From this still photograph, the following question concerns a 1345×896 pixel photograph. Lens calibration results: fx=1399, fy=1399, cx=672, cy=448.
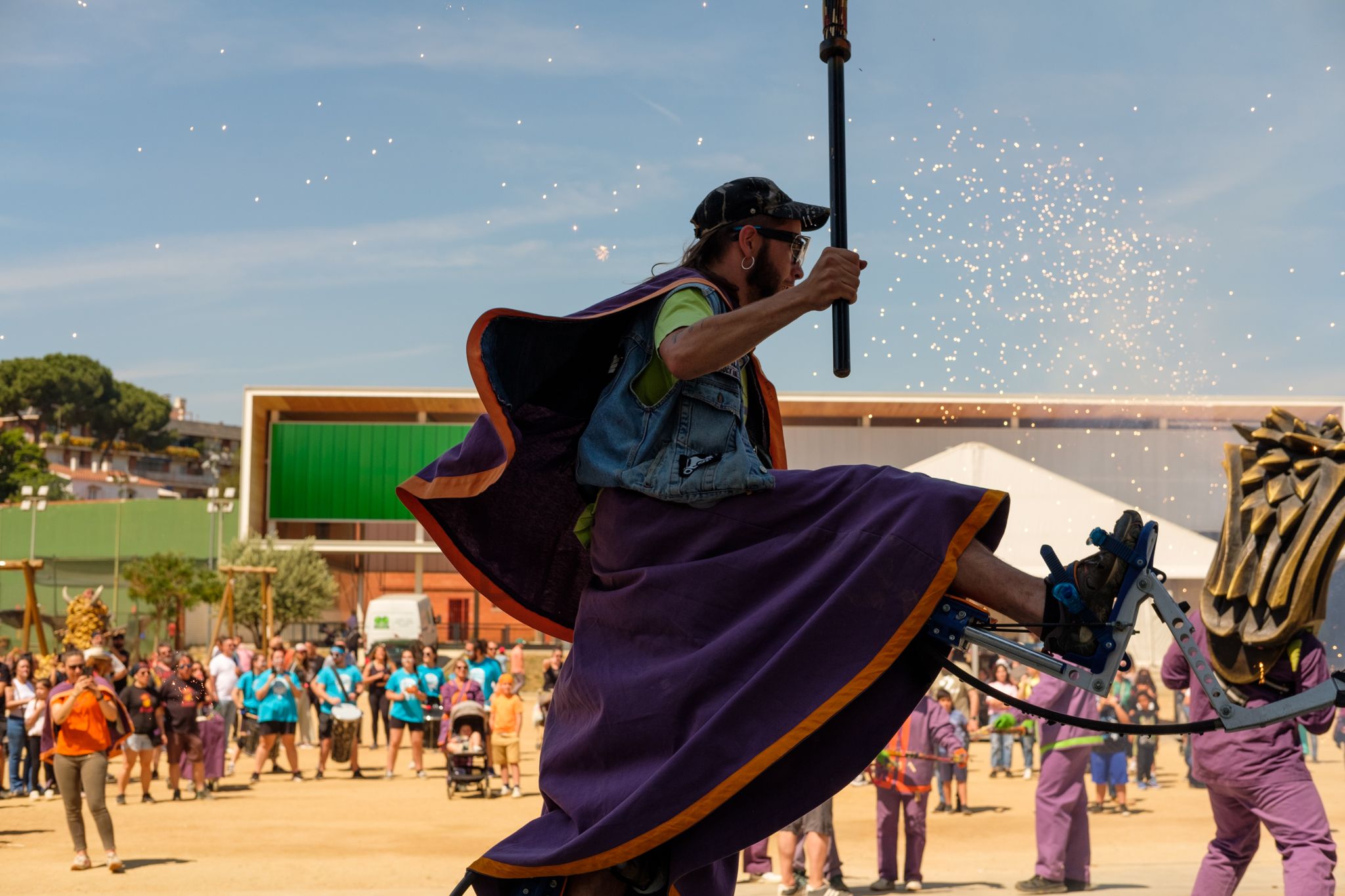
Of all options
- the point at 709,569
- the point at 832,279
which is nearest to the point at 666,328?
the point at 832,279

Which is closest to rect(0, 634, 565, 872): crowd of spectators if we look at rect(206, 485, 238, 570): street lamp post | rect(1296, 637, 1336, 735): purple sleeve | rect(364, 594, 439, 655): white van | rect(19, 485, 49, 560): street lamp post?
rect(1296, 637, 1336, 735): purple sleeve

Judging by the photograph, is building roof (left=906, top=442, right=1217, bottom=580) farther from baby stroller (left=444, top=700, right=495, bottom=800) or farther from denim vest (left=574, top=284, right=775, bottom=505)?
denim vest (left=574, top=284, right=775, bottom=505)

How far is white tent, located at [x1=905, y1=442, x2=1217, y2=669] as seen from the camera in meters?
24.7

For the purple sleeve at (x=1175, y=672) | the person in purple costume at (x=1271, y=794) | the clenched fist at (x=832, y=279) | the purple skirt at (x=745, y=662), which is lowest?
the person in purple costume at (x=1271, y=794)

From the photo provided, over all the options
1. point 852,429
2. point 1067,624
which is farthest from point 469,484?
point 852,429

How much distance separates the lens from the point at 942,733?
12.4m

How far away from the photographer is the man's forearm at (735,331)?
10.0 feet

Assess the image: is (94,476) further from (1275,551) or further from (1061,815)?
(1275,551)

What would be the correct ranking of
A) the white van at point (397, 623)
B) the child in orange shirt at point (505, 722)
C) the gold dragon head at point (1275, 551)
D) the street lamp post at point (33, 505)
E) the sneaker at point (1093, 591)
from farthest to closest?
the street lamp post at point (33, 505)
the white van at point (397, 623)
the child in orange shirt at point (505, 722)
the gold dragon head at point (1275, 551)
the sneaker at point (1093, 591)

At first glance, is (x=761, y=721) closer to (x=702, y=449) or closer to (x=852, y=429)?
(x=702, y=449)

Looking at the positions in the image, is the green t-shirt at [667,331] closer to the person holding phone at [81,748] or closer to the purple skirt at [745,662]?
the purple skirt at [745,662]

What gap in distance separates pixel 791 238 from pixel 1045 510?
72.8 ft

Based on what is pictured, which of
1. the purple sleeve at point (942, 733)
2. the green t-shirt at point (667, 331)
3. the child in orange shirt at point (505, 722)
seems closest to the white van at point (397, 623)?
the child in orange shirt at point (505, 722)

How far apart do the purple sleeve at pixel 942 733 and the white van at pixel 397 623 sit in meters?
25.5
